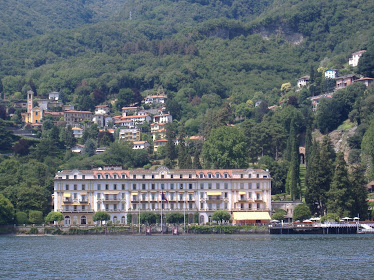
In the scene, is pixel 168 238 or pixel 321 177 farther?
pixel 321 177

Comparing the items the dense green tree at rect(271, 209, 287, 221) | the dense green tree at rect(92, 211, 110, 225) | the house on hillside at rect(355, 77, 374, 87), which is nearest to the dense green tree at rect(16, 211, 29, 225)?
the dense green tree at rect(92, 211, 110, 225)

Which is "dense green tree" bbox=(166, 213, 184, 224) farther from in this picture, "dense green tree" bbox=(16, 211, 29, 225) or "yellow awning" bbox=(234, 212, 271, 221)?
"dense green tree" bbox=(16, 211, 29, 225)

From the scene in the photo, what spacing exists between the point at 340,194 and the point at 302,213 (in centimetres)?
780

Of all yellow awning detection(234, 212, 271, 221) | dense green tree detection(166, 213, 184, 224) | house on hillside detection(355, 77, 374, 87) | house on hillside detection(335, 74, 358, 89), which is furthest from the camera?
house on hillside detection(335, 74, 358, 89)

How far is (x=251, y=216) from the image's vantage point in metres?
121

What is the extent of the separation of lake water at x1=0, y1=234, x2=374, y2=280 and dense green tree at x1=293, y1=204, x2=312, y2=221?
11271 mm

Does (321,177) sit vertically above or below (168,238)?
above

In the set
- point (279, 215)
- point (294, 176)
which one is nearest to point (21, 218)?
point (279, 215)

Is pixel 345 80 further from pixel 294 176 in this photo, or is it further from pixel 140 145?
pixel 294 176

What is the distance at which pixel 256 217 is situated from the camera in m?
121

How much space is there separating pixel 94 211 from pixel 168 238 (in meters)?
19.9

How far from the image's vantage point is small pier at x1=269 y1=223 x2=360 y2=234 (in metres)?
111

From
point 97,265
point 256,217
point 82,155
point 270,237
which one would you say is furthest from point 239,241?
point 82,155

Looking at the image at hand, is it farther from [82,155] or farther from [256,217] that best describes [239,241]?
[82,155]
